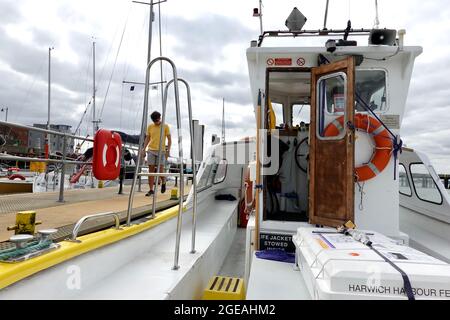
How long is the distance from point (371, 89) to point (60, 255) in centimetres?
339

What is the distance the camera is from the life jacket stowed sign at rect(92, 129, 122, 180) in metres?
2.10

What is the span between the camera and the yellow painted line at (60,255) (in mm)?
1384

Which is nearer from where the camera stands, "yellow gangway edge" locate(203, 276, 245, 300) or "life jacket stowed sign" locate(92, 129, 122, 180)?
"life jacket stowed sign" locate(92, 129, 122, 180)

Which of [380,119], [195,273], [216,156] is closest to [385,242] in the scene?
[195,273]

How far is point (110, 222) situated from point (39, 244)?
1.09 m

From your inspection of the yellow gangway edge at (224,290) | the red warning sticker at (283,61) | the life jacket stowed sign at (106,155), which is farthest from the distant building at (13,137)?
the red warning sticker at (283,61)

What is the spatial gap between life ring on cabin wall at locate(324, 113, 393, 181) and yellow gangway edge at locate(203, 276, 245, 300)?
1691 mm

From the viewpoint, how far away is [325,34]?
3.78 meters

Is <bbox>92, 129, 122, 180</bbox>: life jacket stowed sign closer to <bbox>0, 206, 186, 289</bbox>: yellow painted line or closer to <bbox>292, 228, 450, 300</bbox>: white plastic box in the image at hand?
<bbox>0, 206, 186, 289</bbox>: yellow painted line

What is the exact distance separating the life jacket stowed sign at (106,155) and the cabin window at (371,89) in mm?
2610

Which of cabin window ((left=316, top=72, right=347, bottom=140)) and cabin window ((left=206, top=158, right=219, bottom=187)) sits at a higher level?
cabin window ((left=316, top=72, right=347, bottom=140))

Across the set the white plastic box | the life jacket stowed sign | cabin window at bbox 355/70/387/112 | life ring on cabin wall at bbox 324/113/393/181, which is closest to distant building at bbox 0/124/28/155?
the life jacket stowed sign
